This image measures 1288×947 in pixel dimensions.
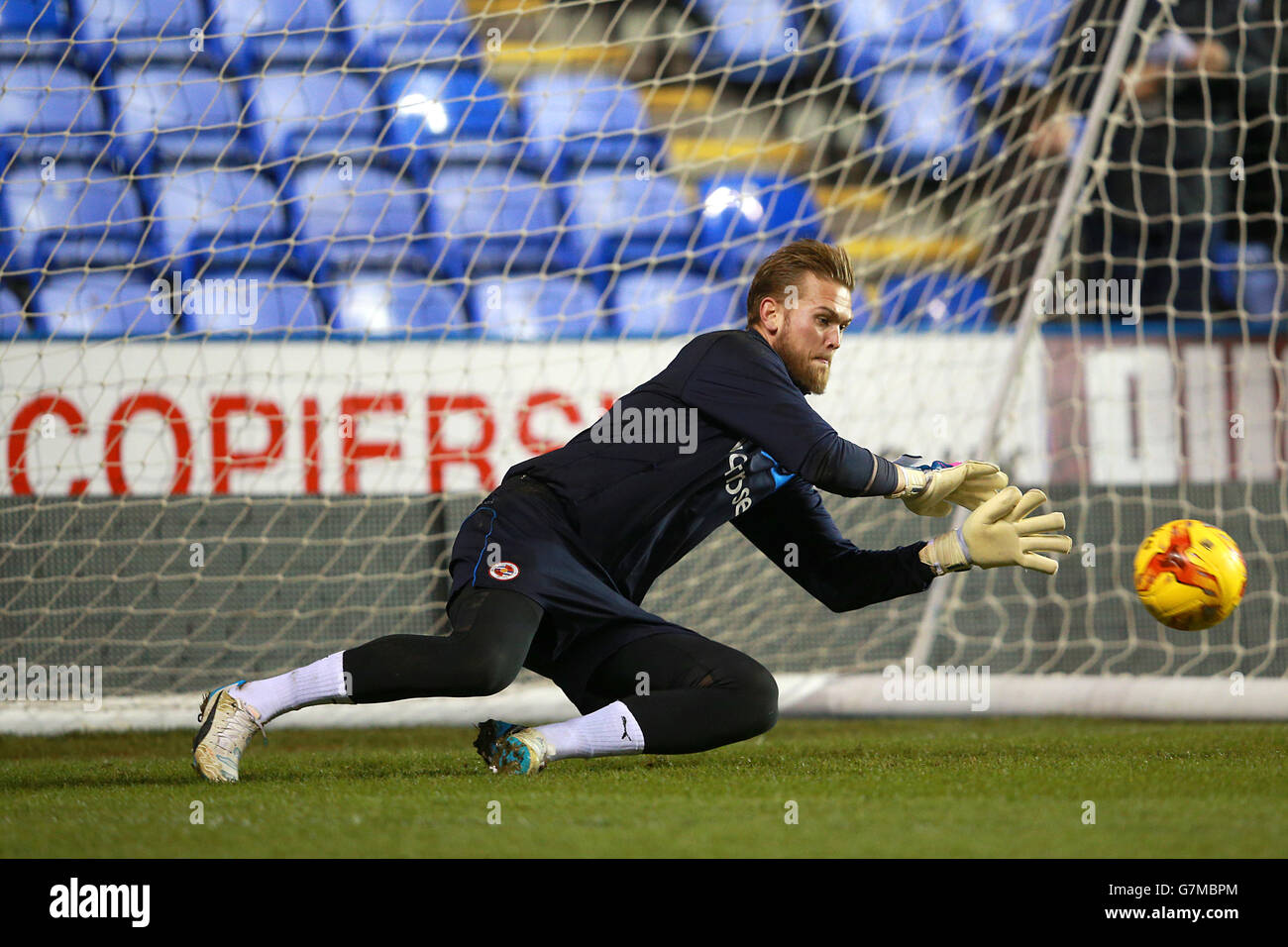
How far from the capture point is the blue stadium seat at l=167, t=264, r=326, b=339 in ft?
18.6

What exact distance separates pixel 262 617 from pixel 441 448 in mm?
1057

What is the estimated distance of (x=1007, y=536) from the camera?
312 cm

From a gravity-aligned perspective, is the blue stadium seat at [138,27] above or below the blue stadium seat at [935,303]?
above

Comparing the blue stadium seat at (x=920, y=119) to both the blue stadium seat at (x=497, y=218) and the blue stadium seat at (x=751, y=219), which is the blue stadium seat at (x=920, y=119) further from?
the blue stadium seat at (x=497, y=218)

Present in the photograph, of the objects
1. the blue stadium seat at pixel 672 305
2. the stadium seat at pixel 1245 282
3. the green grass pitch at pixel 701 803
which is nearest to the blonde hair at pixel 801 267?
the green grass pitch at pixel 701 803

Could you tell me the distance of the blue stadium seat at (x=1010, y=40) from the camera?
643 centimetres

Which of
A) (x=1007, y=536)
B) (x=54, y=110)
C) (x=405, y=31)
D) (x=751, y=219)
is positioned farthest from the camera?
(x=751, y=219)

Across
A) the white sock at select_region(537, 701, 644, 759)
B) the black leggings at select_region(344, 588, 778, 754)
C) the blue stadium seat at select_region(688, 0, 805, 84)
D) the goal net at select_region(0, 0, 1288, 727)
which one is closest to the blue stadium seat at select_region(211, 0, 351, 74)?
the goal net at select_region(0, 0, 1288, 727)

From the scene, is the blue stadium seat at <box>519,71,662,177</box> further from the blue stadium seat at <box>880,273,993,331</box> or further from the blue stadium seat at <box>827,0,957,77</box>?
the blue stadium seat at <box>880,273,993,331</box>

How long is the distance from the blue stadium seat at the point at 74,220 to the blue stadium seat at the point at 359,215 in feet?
2.46

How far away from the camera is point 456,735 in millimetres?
4918

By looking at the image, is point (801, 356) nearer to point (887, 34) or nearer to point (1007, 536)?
point (1007, 536)

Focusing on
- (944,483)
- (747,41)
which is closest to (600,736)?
(944,483)

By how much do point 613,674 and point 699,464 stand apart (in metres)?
0.51
